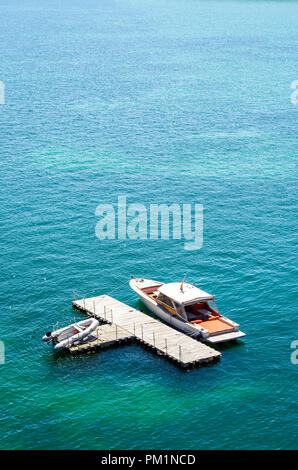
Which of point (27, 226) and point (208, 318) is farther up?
point (27, 226)

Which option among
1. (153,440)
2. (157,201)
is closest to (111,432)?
(153,440)

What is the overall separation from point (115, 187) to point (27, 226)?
2808 centimetres

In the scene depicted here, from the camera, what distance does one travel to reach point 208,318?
316 ft

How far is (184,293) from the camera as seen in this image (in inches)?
3858

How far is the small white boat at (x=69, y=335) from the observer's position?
297ft

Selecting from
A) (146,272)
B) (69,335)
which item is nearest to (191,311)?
(146,272)

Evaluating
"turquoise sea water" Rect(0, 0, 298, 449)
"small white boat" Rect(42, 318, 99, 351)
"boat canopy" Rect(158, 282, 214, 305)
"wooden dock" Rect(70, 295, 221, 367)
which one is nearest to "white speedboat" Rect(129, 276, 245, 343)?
"boat canopy" Rect(158, 282, 214, 305)

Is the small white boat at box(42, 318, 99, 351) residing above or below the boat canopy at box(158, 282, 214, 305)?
below

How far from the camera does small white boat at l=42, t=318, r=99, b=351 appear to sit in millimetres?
90562

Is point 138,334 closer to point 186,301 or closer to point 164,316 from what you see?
point 164,316

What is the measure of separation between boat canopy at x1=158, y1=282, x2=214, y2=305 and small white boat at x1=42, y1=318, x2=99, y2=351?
1209 cm

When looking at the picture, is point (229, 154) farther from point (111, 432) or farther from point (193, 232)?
point (111, 432)

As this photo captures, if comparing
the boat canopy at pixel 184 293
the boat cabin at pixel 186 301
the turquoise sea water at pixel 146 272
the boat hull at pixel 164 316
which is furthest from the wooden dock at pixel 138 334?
the boat canopy at pixel 184 293

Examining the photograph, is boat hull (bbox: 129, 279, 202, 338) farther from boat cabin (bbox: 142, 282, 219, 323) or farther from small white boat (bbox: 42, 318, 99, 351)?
small white boat (bbox: 42, 318, 99, 351)
